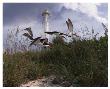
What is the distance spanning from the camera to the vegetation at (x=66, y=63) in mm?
5496

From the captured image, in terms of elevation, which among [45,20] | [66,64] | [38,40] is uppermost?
[45,20]

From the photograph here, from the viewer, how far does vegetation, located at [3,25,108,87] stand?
5.50m

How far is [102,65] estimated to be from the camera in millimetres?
5496

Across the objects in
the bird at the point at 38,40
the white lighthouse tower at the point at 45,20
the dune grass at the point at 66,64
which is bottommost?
the dune grass at the point at 66,64

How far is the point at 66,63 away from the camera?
5727 millimetres

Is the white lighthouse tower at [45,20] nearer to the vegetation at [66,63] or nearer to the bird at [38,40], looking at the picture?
the bird at [38,40]

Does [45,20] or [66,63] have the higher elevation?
[45,20]

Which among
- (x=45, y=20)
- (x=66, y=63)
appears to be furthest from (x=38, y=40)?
(x=66, y=63)

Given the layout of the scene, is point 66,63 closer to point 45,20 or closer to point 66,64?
point 66,64

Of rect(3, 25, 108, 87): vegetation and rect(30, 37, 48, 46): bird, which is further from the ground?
rect(30, 37, 48, 46): bird

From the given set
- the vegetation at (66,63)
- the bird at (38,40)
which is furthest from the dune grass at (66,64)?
the bird at (38,40)

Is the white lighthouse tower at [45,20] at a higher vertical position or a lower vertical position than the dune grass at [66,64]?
higher

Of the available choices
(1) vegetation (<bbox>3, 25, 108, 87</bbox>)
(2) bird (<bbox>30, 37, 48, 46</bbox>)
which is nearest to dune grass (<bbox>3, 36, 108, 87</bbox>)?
(1) vegetation (<bbox>3, 25, 108, 87</bbox>)

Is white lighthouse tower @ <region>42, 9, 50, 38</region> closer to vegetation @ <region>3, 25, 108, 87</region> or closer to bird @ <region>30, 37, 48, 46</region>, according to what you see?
bird @ <region>30, 37, 48, 46</region>
